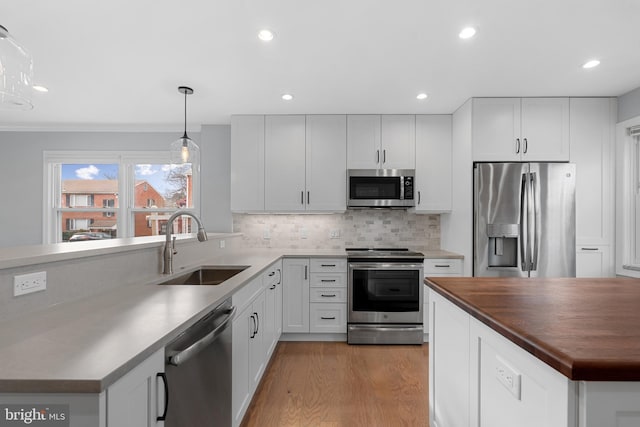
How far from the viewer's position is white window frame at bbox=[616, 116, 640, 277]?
118 inches

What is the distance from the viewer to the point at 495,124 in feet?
10.4

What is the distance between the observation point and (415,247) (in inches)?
157

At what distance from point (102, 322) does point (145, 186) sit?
3741mm

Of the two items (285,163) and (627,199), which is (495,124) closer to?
(627,199)

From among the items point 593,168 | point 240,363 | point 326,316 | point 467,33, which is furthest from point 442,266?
point 240,363

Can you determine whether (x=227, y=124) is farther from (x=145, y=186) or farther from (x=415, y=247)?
(x=415, y=247)

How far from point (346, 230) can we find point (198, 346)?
9.64 ft

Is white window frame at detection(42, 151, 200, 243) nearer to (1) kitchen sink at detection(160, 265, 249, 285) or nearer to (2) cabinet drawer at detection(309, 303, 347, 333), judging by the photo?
(1) kitchen sink at detection(160, 265, 249, 285)

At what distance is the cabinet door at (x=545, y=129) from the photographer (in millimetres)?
3160

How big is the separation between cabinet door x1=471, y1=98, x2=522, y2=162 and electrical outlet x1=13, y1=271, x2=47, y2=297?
3351 millimetres

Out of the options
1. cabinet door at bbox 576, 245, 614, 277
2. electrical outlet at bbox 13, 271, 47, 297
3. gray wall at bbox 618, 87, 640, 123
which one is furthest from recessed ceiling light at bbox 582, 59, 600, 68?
electrical outlet at bbox 13, 271, 47, 297

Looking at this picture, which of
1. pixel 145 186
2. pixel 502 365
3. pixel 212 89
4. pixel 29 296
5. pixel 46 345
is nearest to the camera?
pixel 46 345

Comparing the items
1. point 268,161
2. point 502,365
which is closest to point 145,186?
point 268,161

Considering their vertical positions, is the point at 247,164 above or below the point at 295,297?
above
